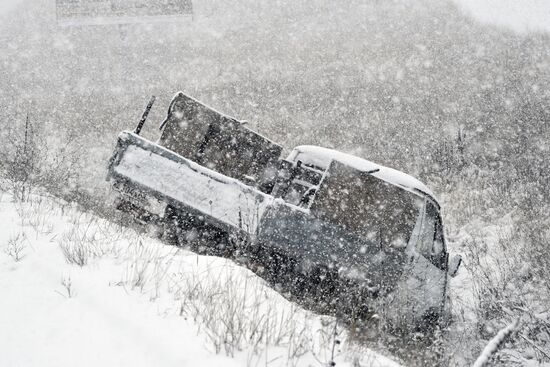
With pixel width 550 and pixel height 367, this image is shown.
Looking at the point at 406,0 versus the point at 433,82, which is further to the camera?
the point at 406,0

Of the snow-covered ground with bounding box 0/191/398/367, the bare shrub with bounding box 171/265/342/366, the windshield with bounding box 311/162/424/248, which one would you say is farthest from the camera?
the windshield with bounding box 311/162/424/248

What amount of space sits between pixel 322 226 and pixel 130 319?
9.32 feet

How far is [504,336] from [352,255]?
2.91 metres

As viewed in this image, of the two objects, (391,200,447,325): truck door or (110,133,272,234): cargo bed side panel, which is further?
(110,133,272,234): cargo bed side panel

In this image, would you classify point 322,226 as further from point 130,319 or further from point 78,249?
point 130,319

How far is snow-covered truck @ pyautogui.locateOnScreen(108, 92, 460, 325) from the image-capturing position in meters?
4.82

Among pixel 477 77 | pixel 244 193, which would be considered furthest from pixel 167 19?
pixel 244 193

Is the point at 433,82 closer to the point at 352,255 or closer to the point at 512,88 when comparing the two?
the point at 512,88

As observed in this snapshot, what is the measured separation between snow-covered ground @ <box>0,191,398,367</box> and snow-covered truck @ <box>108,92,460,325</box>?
3.88 feet

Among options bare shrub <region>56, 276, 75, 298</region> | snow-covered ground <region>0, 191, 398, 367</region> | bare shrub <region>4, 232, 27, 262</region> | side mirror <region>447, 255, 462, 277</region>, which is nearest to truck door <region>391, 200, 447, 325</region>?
side mirror <region>447, 255, 462, 277</region>

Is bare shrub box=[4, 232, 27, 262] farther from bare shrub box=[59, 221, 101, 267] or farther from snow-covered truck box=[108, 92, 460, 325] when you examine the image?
snow-covered truck box=[108, 92, 460, 325]

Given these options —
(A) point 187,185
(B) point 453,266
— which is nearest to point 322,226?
(A) point 187,185

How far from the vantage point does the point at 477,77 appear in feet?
55.3

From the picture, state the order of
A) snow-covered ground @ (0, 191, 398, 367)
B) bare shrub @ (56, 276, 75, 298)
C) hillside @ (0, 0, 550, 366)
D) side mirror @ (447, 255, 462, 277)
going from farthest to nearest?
hillside @ (0, 0, 550, 366), side mirror @ (447, 255, 462, 277), bare shrub @ (56, 276, 75, 298), snow-covered ground @ (0, 191, 398, 367)
